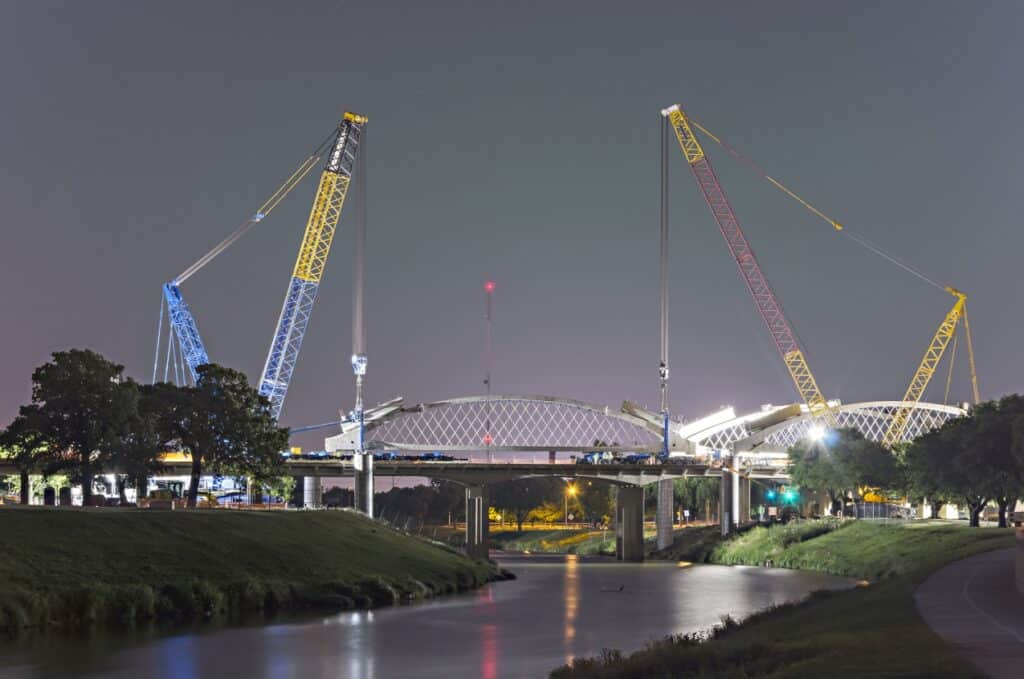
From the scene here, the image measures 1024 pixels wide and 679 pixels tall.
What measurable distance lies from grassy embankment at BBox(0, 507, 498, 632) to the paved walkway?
3725 cm

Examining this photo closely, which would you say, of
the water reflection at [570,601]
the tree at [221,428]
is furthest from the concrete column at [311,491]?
the tree at [221,428]

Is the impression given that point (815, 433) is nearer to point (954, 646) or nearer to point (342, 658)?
point (342, 658)

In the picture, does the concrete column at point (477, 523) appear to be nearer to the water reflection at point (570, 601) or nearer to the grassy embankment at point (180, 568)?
the water reflection at point (570, 601)

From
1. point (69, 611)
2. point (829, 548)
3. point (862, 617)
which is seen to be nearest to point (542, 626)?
point (69, 611)

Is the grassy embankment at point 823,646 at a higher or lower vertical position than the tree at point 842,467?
lower

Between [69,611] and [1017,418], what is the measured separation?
243ft

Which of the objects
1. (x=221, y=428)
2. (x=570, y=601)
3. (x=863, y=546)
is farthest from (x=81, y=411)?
(x=863, y=546)

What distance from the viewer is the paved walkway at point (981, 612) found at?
31469mm

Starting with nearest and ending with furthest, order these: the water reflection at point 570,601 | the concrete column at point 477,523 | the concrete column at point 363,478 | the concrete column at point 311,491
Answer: the water reflection at point 570,601, the concrete column at point 363,478, the concrete column at point 311,491, the concrete column at point 477,523

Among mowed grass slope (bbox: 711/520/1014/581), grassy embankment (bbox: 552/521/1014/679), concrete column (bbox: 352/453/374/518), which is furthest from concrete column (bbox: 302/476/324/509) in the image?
grassy embankment (bbox: 552/521/1014/679)

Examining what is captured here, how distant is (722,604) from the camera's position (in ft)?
307

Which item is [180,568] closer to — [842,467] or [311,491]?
[842,467]

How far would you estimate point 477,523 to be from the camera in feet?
640

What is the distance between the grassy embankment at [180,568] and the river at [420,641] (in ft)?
12.2
